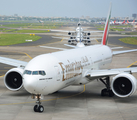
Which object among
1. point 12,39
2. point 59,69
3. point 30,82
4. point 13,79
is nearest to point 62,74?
point 59,69

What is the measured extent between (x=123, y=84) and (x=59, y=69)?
6.37m

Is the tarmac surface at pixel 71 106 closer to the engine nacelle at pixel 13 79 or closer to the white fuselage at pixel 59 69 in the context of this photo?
the engine nacelle at pixel 13 79

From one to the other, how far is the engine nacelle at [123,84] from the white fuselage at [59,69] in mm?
3648

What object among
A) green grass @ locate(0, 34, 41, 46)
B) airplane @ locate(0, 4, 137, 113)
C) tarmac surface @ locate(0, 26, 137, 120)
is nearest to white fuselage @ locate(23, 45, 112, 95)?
airplane @ locate(0, 4, 137, 113)

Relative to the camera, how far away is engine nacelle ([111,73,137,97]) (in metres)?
23.4

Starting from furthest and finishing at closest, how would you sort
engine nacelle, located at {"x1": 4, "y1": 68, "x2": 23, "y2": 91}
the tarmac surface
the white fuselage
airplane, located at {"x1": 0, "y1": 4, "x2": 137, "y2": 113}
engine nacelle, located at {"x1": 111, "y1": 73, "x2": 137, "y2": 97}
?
engine nacelle, located at {"x1": 4, "y1": 68, "x2": 23, "y2": 91}
engine nacelle, located at {"x1": 111, "y1": 73, "x2": 137, "y2": 97}
the tarmac surface
airplane, located at {"x1": 0, "y1": 4, "x2": 137, "y2": 113}
the white fuselage

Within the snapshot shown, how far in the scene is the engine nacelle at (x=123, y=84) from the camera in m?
23.4

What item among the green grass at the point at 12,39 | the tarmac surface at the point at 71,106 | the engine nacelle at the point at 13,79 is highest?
the engine nacelle at the point at 13,79

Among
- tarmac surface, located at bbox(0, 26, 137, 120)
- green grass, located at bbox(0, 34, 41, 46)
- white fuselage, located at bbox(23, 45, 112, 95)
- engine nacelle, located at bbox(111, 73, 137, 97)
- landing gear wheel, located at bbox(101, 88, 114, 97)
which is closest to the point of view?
white fuselage, located at bbox(23, 45, 112, 95)

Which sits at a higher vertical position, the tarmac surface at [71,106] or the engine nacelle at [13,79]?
the engine nacelle at [13,79]

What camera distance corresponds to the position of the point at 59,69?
2159 cm

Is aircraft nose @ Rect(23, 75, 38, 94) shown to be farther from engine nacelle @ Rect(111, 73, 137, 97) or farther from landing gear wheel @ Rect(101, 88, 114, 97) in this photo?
landing gear wheel @ Rect(101, 88, 114, 97)

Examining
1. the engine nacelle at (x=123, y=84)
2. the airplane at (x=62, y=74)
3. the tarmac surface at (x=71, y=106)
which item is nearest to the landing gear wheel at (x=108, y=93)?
the airplane at (x=62, y=74)

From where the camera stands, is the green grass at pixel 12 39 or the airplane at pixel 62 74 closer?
the airplane at pixel 62 74
